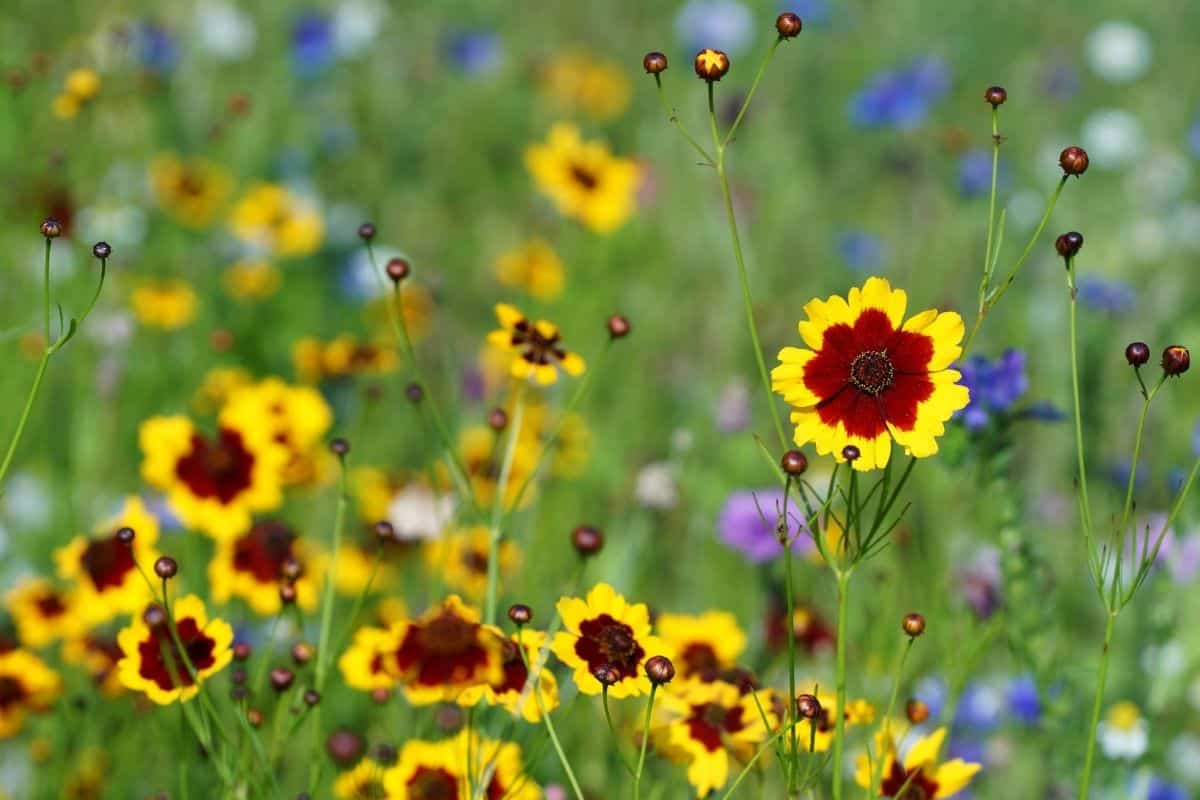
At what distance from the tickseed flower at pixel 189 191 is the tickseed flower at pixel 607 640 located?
198 centimetres

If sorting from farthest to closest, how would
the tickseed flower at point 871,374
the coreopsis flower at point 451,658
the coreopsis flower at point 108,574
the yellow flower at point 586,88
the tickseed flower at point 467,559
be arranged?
the yellow flower at point 586,88 → the tickseed flower at point 467,559 → the coreopsis flower at point 108,574 → the coreopsis flower at point 451,658 → the tickseed flower at point 871,374

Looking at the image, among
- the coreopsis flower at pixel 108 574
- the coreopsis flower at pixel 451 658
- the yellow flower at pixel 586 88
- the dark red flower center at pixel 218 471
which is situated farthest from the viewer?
the yellow flower at pixel 586 88

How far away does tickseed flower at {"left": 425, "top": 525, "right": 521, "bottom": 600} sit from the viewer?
5.78 ft

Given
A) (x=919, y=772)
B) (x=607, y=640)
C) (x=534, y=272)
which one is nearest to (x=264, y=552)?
(x=607, y=640)

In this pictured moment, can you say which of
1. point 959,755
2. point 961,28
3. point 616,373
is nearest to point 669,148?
point 616,373

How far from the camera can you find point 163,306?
8.32 feet

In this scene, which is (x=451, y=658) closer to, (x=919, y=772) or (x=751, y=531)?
(x=919, y=772)

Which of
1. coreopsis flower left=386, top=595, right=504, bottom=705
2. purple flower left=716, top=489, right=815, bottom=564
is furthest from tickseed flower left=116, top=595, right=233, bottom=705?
purple flower left=716, top=489, right=815, bottom=564

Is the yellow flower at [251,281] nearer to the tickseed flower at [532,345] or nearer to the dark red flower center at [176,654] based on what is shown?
the tickseed flower at [532,345]

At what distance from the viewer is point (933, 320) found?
108cm

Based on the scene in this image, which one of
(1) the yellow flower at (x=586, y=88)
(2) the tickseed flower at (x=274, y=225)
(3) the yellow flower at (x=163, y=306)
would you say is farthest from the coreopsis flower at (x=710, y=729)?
(1) the yellow flower at (x=586, y=88)

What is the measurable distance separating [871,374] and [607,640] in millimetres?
311

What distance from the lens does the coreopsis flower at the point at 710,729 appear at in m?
1.19

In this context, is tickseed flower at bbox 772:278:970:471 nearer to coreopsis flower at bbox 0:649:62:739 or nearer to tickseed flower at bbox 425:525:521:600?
tickseed flower at bbox 425:525:521:600
